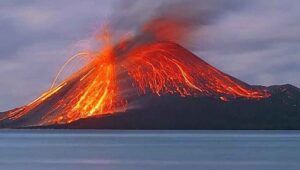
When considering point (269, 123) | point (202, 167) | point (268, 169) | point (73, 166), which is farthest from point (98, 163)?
point (269, 123)

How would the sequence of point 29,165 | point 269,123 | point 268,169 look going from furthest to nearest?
point 269,123
point 29,165
point 268,169

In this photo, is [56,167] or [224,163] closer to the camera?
[56,167]

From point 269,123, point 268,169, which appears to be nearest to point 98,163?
point 268,169

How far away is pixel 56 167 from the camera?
4947 cm

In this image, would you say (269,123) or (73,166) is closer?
(73,166)

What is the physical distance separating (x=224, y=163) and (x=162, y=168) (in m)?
6.14

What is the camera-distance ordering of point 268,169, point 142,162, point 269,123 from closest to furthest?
point 268,169, point 142,162, point 269,123

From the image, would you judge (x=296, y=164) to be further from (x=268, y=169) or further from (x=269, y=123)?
(x=269, y=123)

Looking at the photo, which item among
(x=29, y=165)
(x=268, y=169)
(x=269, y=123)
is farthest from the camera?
(x=269, y=123)

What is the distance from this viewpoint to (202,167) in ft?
164

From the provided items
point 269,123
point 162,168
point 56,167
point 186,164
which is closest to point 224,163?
point 186,164

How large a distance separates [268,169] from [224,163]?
5.43m

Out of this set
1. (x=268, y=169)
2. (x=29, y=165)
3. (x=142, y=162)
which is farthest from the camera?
(x=142, y=162)

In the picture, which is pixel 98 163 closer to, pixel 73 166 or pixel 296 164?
pixel 73 166
